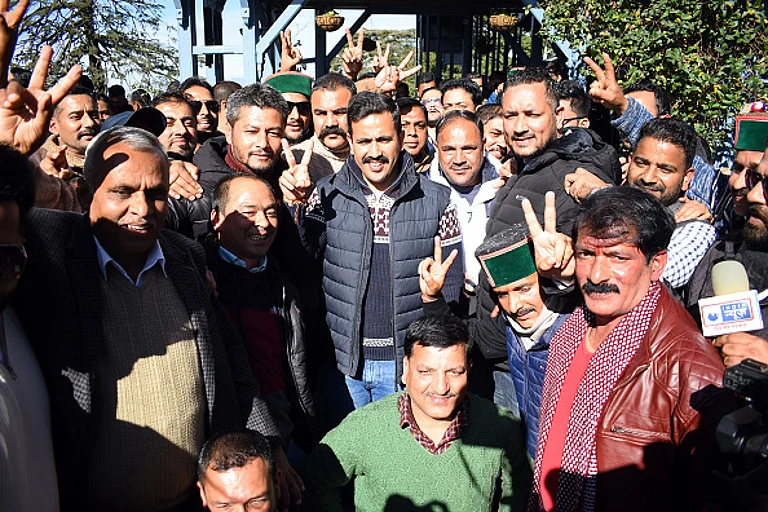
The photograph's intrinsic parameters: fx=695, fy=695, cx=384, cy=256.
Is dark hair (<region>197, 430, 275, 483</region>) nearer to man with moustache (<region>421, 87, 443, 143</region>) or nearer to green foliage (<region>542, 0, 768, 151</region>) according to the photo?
green foliage (<region>542, 0, 768, 151</region>)

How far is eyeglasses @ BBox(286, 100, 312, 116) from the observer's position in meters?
5.24

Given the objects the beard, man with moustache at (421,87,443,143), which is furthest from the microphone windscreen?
man with moustache at (421,87,443,143)

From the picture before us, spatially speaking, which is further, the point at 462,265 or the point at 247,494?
the point at 462,265

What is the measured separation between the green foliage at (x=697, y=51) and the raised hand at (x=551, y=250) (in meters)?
2.82

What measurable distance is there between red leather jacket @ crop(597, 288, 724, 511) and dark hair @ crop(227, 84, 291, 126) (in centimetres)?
249

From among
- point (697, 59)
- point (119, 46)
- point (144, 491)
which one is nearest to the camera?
point (144, 491)

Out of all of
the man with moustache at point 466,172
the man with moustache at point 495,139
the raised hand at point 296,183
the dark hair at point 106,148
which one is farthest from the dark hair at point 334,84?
the dark hair at point 106,148

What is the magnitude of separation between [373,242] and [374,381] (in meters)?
0.76

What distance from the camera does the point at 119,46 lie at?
14.7 m

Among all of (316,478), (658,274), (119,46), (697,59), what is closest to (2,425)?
(316,478)

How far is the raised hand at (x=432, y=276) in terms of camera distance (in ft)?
11.3

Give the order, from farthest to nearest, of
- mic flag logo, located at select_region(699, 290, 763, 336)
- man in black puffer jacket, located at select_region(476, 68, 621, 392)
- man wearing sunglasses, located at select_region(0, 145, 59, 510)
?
man in black puffer jacket, located at select_region(476, 68, 621, 392) < mic flag logo, located at select_region(699, 290, 763, 336) < man wearing sunglasses, located at select_region(0, 145, 59, 510)

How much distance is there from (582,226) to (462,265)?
1.55 m

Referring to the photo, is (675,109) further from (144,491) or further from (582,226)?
(144,491)
